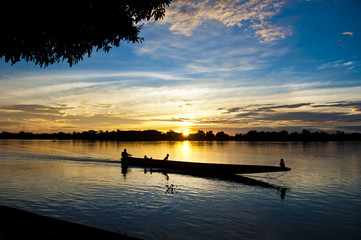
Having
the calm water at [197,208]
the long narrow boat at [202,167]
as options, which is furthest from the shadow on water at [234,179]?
the calm water at [197,208]

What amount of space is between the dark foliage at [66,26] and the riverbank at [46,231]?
483 cm

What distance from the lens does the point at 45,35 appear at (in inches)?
287

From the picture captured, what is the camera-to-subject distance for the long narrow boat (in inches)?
1062

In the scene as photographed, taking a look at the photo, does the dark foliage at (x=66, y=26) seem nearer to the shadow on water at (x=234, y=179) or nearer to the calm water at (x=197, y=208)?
the calm water at (x=197, y=208)

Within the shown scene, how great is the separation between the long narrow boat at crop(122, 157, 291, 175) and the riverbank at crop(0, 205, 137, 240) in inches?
907

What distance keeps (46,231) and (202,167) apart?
25939mm

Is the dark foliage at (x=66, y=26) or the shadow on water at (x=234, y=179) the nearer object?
the dark foliage at (x=66, y=26)

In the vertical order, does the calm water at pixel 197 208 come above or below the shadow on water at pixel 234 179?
above

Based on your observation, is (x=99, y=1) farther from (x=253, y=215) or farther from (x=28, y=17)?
(x=253, y=215)

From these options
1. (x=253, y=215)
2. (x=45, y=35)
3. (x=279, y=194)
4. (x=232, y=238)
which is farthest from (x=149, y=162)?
(x=45, y=35)

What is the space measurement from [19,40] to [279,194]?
20307 mm

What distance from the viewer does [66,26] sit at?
Result: 7137mm

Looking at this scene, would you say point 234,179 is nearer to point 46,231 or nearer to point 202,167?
point 202,167

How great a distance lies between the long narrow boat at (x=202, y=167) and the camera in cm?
2698
